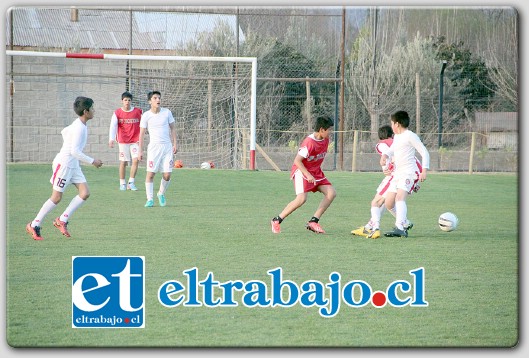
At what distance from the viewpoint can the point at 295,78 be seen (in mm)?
19922

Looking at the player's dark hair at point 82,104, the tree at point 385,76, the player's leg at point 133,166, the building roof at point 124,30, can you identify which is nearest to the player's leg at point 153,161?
the player's leg at point 133,166

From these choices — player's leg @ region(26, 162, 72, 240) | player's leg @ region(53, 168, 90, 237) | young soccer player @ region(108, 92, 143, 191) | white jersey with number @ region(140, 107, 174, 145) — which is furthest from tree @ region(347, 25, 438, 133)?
player's leg @ region(26, 162, 72, 240)

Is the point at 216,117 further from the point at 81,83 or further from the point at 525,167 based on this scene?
the point at 525,167

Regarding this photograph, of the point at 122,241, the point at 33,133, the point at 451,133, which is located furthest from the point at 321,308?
the point at 451,133

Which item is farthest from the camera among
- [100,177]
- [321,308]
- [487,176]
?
[487,176]

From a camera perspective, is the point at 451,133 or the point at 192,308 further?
the point at 451,133

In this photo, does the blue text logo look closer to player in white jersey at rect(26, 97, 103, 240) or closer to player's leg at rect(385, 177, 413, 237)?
player in white jersey at rect(26, 97, 103, 240)

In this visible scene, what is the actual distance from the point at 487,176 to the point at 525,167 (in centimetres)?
1437

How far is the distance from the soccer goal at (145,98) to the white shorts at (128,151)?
4711mm

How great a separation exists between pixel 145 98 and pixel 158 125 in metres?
7.24

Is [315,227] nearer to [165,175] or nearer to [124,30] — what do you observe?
[165,175]

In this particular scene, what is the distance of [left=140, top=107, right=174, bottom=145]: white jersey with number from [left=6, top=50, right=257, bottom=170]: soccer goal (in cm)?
678

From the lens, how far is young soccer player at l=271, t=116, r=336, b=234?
880 cm

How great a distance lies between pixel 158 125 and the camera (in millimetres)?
12391
